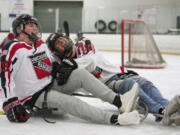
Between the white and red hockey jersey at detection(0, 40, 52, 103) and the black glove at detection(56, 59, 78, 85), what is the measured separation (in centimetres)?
7

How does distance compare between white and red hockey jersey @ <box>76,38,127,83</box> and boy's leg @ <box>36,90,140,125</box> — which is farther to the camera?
white and red hockey jersey @ <box>76,38,127,83</box>

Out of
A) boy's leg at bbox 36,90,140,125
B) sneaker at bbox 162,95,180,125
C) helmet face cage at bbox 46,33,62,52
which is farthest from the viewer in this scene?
helmet face cage at bbox 46,33,62,52

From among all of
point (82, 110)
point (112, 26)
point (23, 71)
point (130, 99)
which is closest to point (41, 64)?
point (23, 71)

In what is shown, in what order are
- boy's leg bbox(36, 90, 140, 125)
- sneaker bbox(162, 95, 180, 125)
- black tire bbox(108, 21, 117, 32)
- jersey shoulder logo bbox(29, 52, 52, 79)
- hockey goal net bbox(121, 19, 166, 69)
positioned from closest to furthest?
sneaker bbox(162, 95, 180, 125) → boy's leg bbox(36, 90, 140, 125) → jersey shoulder logo bbox(29, 52, 52, 79) → hockey goal net bbox(121, 19, 166, 69) → black tire bbox(108, 21, 117, 32)

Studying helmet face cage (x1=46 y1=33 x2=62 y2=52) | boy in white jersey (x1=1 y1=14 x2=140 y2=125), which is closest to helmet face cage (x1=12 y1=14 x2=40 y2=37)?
boy in white jersey (x1=1 y1=14 x2=140 y2=125)

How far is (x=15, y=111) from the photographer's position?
6.18 feet

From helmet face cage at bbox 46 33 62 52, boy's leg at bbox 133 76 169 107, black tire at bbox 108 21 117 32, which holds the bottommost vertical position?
boy's leg at bbox 133 76 169 107

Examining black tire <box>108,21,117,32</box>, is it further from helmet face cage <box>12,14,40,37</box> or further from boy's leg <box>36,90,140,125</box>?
boy's leg <box>36,90,140,125</box>

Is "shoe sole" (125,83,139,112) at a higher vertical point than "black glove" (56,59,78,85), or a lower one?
lower

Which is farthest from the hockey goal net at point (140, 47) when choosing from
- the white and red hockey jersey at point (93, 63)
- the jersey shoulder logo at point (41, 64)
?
the jersey shoulder logo at point (41, 64)

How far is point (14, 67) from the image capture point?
6.39 feet

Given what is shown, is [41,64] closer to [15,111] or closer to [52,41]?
[52,41]

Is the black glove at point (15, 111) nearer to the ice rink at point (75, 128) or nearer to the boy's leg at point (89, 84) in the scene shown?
the ice rink at point (75, 128)

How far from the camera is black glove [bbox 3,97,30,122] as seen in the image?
1.87 m
